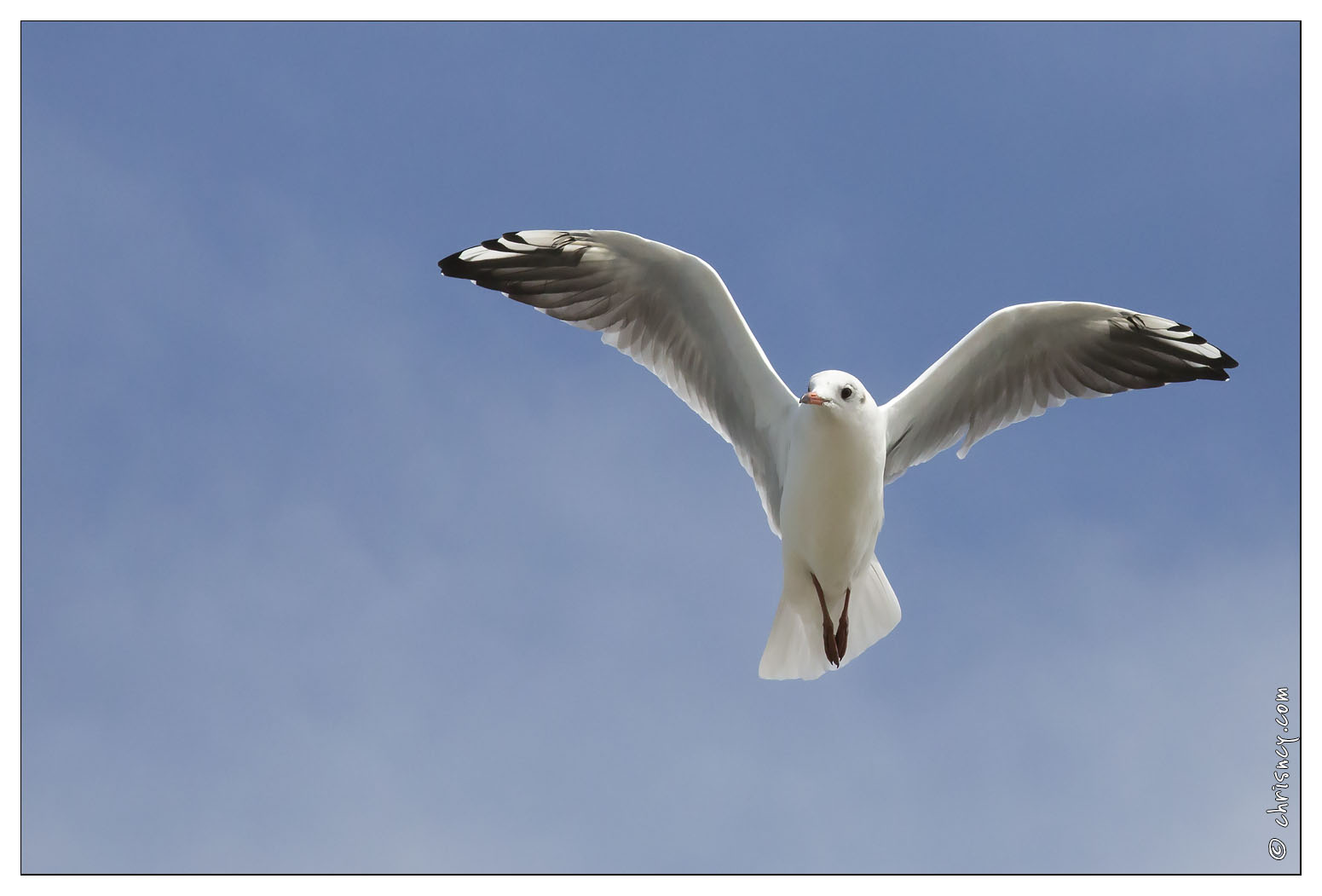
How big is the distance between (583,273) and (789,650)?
2.05 m

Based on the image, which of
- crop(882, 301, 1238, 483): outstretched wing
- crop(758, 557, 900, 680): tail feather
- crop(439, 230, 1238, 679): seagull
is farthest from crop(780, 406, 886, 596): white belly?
crop(882, 301, 1238, 483): outstretched wing

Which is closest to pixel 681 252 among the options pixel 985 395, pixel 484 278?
pixel 484 278

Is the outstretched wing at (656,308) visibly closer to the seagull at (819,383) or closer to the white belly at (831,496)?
the seagull at (819,383)

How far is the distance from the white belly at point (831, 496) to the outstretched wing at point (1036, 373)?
0.51 meters

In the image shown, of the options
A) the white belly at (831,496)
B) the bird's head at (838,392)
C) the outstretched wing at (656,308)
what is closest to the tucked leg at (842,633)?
the white belly at (831,496)

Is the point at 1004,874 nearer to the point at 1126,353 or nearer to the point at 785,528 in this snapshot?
the point at 785,528

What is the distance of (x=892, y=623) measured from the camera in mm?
5652

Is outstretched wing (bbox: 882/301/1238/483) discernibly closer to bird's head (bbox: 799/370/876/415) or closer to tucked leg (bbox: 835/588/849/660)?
bird's head (bbox: 799/370/876/415)

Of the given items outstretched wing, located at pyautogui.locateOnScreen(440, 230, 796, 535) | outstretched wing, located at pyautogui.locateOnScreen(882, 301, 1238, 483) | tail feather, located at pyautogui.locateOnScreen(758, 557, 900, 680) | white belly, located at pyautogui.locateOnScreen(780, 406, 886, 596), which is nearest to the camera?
white belly, located at pyautogui.locateOnScreen(780, 406, 886, 596)

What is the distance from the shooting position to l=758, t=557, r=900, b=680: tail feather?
5637mm

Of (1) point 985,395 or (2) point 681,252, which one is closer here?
(2) point 681,252

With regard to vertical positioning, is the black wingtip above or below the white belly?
above

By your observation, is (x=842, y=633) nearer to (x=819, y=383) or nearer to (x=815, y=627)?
(x=815, y=627)

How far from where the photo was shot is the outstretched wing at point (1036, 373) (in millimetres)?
5535
